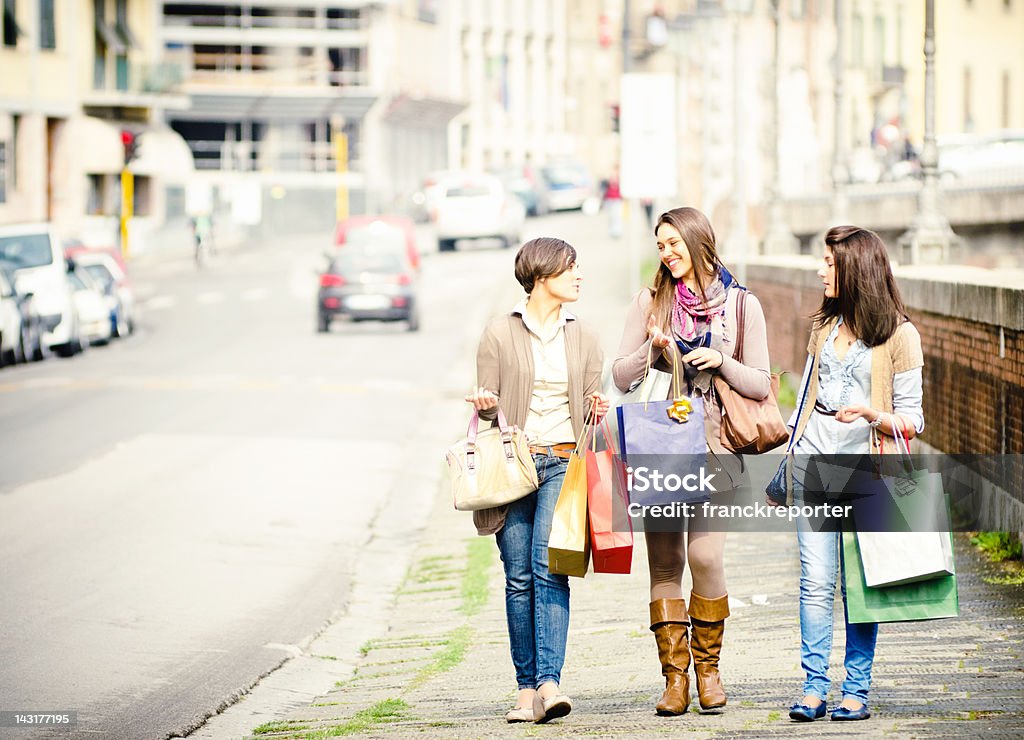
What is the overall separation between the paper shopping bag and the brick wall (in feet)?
8.05

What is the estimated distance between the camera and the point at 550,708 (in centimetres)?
667

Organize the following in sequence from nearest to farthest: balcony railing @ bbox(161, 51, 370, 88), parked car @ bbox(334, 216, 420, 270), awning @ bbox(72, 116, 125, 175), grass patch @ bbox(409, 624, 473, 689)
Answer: grass patch @ bbox(409, 624, 473, 689) < parked car @ bbox(334, 216, 420, 270) < awning @ bbox(72, 116, 125, 175) < balcony railing @ bbox(161, 51, 370, 88)

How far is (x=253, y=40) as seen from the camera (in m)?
81.3

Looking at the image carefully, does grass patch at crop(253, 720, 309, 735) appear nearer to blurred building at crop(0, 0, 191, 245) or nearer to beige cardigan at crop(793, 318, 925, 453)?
beige cardigan at crop(793, 318, 925, 453)

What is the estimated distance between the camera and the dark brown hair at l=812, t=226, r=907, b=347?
256 inches

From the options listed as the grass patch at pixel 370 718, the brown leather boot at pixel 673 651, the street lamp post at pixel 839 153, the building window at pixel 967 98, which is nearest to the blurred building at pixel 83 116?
the street lamp post at pixel 839 153

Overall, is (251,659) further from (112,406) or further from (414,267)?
(414,267)

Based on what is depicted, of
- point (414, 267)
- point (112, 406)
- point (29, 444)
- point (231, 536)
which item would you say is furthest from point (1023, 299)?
point (414, 267)

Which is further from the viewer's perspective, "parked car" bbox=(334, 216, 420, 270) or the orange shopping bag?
"parked car" bbox=(334, 216, 420, 270)

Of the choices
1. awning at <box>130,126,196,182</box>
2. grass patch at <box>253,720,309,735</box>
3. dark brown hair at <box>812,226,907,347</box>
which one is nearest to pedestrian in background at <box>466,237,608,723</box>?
grass patch at <box>253,720,309,735</box>

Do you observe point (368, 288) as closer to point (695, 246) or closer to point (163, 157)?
point (695, 246)

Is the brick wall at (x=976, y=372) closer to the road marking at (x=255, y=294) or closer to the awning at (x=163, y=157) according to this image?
the road marking at (x=255, y=294)

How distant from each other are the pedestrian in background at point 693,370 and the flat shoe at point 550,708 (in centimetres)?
32

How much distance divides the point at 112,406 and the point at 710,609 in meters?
15.5
